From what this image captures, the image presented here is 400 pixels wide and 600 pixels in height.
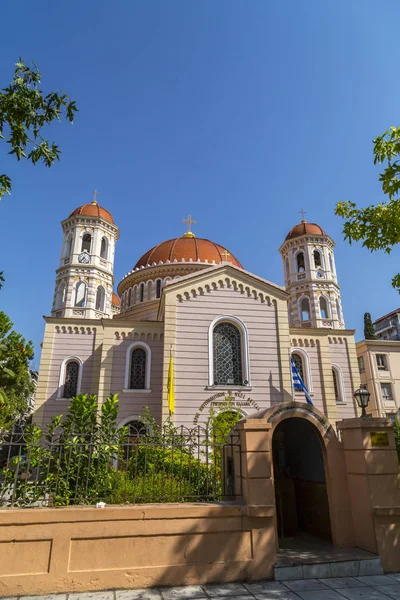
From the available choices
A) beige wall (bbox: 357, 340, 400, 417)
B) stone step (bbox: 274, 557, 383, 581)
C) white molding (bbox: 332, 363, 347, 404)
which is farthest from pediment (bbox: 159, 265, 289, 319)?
beige wall (bbox: 357, 340, 400, 417)

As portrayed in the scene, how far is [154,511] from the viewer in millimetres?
6184

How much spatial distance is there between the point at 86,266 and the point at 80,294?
6.82 ft

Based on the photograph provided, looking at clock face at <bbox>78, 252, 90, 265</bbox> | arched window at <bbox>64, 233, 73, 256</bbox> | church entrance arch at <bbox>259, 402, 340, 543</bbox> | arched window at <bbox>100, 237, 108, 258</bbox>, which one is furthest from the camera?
arched window at <bbox>100, 237, 108, 258</bbox>

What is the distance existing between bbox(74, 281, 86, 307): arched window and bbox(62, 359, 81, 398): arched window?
6654 mm

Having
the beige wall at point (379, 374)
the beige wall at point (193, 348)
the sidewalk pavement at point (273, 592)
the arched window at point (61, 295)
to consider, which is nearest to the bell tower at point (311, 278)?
the beige wall at point (379, 374)

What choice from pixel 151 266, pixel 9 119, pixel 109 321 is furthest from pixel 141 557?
pixel 151 266

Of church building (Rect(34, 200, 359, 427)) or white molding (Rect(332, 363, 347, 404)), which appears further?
white molding (Rect(332, 363, 347, 404))

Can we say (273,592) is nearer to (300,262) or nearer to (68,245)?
(68,245)

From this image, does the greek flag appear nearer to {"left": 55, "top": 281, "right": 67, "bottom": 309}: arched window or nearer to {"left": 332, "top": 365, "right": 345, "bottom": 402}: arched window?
{"left": 332, "top": 365, "right": 345, "bottom": 402}: arched window

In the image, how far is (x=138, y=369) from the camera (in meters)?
20.1

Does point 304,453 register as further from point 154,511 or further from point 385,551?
point 154,511

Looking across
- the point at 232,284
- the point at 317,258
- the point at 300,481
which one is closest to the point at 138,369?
the point at 232,284

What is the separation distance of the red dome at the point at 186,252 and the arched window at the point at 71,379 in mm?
10009

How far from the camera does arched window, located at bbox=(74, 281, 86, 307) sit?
27.6m
